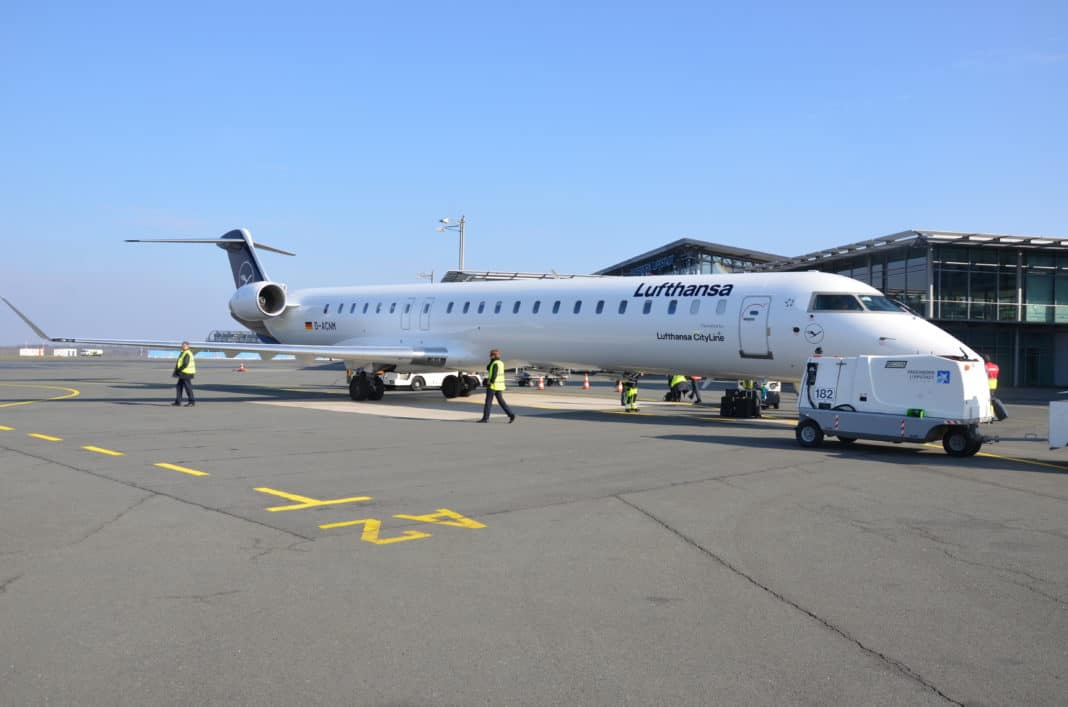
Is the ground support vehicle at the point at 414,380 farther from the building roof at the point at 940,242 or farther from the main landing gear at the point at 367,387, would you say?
the building roof at the point at 940,242

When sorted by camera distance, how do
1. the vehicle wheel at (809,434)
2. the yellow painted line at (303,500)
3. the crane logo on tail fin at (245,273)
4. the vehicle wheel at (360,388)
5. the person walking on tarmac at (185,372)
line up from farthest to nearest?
the crane logo on tail fin at (245,273) < the vehicle wheel at (360,388) < the person walking on tarmac at (185,372) < the vehicle wheel at (809,434) < the yellow painted line at (303,500)

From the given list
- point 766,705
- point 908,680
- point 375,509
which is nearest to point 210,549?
point 375,509

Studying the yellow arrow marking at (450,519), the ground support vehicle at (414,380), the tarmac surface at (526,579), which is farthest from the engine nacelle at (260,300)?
the yellow arrow marking at (450,519)

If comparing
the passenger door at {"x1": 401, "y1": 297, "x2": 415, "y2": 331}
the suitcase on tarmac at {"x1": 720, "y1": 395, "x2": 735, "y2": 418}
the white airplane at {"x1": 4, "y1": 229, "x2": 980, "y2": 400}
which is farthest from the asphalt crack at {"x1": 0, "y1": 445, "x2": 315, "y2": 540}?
the suitcase on tarmac at {"x1": 720, "y1": 395, "x2": 735, "y2": 418}

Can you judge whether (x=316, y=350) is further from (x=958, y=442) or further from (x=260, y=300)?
(x=958, y=442)

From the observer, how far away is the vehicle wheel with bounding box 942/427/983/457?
13242 mm

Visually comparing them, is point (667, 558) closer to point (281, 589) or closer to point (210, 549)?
point (281, 589)

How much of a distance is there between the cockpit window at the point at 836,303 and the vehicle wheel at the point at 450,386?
13029 mm

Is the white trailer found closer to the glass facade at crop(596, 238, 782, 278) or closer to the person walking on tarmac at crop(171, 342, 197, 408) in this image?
the person walking on tarmac at crop(171, 342, 197, 408)

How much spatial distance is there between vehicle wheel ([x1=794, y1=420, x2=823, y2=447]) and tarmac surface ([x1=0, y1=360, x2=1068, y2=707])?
184cm

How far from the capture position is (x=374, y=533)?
743 cm

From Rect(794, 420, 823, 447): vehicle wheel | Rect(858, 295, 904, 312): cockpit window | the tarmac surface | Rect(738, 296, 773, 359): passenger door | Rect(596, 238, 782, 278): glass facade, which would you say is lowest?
the tarmac surface

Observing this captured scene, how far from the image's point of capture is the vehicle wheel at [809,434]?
1455 cm

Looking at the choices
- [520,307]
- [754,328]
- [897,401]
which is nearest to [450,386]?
[520,307]
